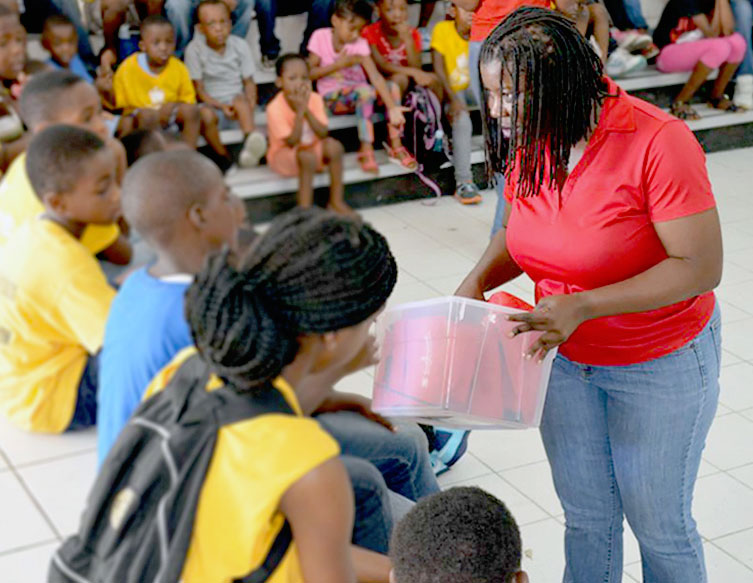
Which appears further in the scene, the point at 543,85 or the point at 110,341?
the point at 110,341

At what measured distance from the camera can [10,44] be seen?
497 centimetres

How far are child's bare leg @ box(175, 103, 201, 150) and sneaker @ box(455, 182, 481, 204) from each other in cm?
147

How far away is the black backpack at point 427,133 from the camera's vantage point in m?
5.74

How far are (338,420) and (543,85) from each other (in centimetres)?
84

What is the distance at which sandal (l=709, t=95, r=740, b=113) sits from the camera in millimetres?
6777

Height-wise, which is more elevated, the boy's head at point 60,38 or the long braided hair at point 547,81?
the long braided hair at point 547,81

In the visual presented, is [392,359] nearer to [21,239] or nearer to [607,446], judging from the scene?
[607,446]

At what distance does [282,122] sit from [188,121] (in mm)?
498

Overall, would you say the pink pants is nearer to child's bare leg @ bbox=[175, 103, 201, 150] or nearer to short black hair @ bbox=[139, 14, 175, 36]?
child's bare leg @ bbox=[175, 103, 201, 150]

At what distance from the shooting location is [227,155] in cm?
568

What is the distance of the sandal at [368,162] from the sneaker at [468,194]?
48cm

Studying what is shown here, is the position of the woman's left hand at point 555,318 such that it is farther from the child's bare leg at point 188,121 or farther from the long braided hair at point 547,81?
the child's bare leg at point 188,121

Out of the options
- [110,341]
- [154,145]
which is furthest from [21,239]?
[154,145]

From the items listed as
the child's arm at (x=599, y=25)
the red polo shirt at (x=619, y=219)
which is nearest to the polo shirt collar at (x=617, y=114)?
the red polo shirt at (x=619, y=219)
